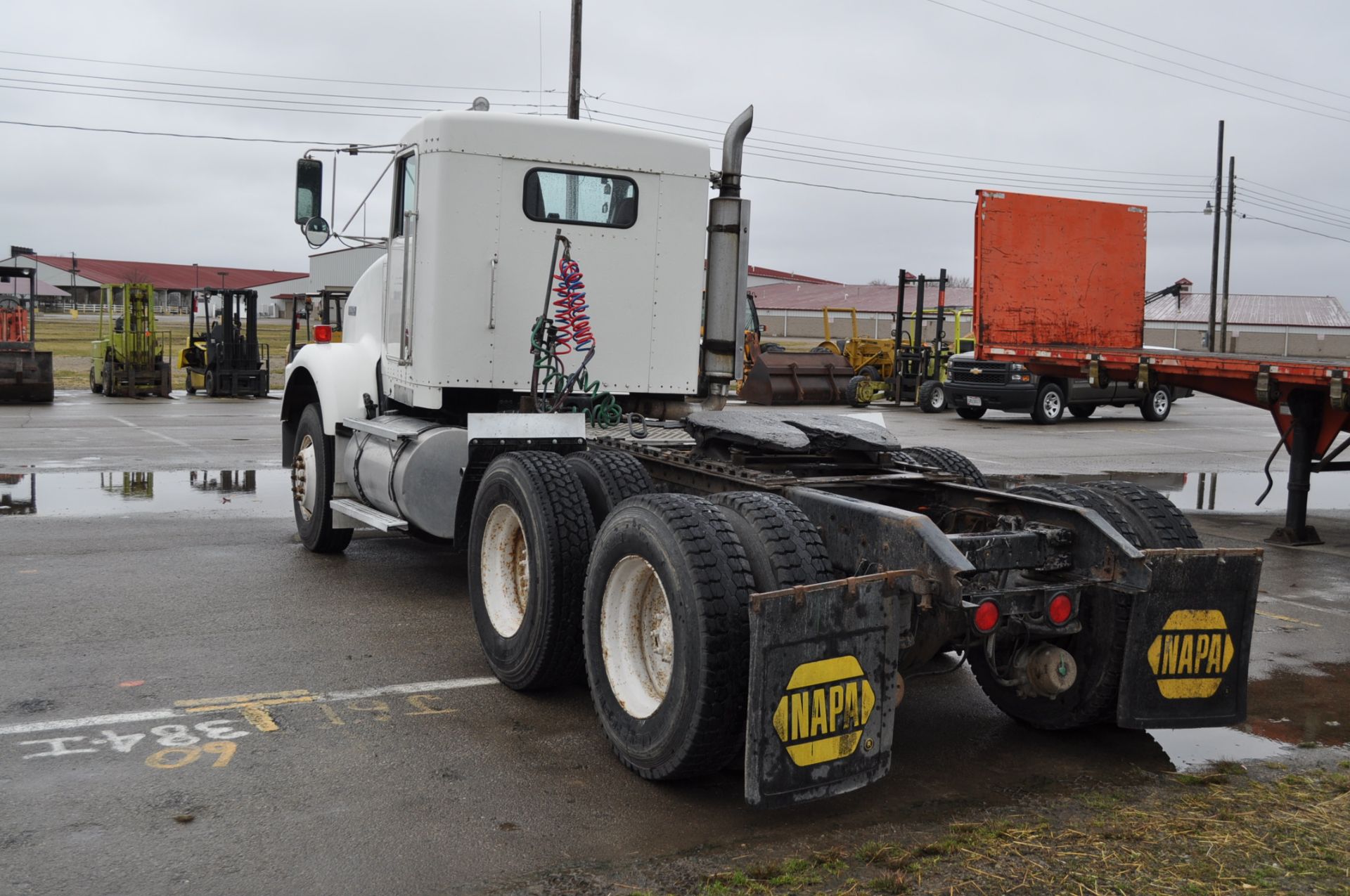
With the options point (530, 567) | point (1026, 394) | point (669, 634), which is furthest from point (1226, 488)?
point (669, 634)

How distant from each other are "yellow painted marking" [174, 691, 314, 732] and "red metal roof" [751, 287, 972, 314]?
64.7 m

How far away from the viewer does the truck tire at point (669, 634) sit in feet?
13.9

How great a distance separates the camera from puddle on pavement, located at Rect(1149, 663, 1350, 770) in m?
5.12

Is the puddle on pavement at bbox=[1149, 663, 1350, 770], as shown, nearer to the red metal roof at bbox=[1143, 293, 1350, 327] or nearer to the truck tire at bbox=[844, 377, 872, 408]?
the truck tire at bbox=[844, 377, 872, 408]

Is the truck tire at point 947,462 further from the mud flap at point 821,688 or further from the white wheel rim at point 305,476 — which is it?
the white wheel rim at point 305,476

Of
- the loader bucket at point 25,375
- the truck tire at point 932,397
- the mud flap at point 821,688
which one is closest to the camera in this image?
the mud flap at point 821,688

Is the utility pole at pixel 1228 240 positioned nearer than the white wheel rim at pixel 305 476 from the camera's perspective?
No

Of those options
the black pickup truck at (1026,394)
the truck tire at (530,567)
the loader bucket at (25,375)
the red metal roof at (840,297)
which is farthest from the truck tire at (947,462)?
the red metal roof at (840,297)

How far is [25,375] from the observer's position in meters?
22.3

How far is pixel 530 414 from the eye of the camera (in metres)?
6.69

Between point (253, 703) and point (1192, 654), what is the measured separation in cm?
383

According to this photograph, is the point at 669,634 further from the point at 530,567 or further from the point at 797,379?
the point at 797,379

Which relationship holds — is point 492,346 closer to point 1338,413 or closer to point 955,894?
point 955,894

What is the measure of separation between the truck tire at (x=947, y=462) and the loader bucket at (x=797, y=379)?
20244 millimetres
